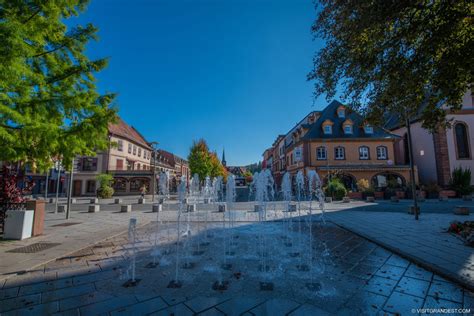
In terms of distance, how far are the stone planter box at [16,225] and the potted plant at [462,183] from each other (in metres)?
33.6

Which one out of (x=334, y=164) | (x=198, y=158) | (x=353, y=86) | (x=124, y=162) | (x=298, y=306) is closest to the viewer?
(x=298, y=306)

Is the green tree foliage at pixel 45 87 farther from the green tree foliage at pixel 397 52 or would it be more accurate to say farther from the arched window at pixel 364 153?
the arched window at pixel 364 153

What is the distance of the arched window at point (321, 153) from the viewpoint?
29062mm

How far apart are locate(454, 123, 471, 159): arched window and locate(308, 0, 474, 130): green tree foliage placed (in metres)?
28.4

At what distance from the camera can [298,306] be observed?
3.14 meters

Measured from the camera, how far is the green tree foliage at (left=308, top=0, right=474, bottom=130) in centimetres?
459

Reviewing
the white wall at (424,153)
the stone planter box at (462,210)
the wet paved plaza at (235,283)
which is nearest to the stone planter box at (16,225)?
the wet paved plaza at (235,283)

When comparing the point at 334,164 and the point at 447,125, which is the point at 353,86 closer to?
the point at 447,125

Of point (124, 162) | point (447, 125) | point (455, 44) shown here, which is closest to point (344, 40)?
point (455, 44)

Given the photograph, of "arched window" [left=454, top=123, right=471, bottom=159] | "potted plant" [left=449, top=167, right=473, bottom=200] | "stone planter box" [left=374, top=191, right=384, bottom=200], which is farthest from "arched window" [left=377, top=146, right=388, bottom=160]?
"stone planter box" [left=374, top=191, right=384, bottom=200]

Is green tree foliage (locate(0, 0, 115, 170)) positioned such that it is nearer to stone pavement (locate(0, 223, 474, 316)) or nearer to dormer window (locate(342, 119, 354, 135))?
stone pavement (locate(0, 223, 474, 316))

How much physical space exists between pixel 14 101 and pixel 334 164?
97.8 feet

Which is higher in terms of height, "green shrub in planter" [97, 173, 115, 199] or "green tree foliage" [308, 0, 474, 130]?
"green tree foliage" [308, 0, 474, 130]

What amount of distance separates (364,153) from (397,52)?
2684cm
